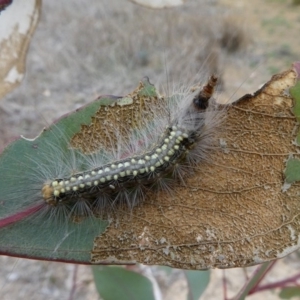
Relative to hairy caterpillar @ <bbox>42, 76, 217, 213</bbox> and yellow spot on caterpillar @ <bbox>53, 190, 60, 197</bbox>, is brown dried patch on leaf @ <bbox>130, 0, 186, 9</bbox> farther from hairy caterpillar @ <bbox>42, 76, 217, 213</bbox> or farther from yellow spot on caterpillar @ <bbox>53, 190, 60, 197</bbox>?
yellow spot on caterpillar @ <bbox>53, 190, 60, 197</bbox>

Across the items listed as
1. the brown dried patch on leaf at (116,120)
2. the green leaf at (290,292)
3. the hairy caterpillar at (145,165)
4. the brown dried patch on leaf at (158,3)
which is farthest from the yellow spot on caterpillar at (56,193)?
the green leaf at (290,292)

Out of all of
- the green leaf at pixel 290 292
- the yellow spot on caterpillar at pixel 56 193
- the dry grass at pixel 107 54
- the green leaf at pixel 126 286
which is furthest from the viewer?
the dry grass at pixel 107 54

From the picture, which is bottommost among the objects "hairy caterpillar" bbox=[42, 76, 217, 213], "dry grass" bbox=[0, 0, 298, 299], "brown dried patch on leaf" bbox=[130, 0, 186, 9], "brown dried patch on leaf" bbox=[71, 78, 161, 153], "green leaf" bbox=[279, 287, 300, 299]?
"dry grass" bbox=[0, 0, 298, 299]

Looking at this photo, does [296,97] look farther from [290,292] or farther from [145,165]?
[290,292]

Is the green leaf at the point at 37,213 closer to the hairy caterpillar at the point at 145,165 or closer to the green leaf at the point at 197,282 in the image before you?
the hairy caterpillar at the point at 145,165

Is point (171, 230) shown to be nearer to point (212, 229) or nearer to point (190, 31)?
point (212, 229)

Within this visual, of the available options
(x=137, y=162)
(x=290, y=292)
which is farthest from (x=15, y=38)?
(x=290, y=292)

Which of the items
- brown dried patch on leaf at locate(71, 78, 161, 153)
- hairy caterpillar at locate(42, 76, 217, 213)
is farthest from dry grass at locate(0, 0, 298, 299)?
brown dried patch on leaf at locate(71, 78, 161, 153)
